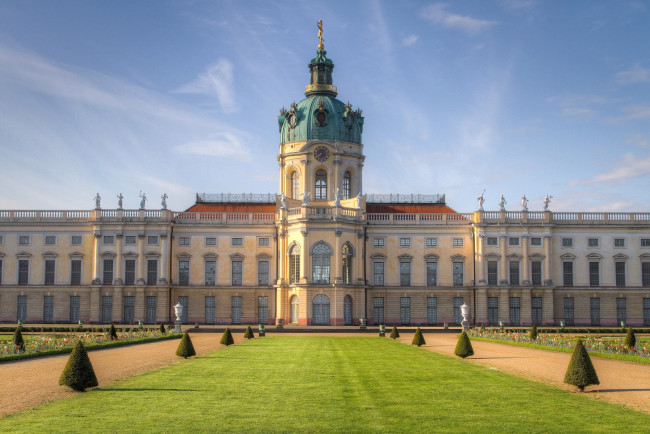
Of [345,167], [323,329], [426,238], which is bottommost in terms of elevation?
[323,329]

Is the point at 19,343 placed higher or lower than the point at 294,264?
lower

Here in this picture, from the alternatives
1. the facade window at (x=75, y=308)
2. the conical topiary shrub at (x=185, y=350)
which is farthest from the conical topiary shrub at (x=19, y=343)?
the facade window at (x=75, y=308)

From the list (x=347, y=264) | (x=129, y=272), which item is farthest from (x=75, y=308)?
(x=347, y=264)

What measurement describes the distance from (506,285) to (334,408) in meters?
56.6

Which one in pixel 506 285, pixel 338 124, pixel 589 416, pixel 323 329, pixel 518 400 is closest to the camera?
Result: pixel 589 416

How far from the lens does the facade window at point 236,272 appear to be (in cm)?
7475

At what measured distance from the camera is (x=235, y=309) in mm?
74438

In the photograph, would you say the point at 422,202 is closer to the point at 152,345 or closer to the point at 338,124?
the point at 338,124

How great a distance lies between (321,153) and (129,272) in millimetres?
23163

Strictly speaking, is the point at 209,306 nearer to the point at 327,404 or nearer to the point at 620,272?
the point at 620,272

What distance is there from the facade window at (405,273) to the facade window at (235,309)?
16683 mm

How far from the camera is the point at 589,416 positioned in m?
18.4

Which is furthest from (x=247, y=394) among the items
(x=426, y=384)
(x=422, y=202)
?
(x=422, y=202)

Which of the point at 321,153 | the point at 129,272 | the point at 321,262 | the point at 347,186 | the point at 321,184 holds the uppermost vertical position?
the point at 321,153
